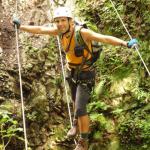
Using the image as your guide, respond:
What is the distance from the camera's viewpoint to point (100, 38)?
5098 mm

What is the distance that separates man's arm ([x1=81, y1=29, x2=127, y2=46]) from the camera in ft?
16.4

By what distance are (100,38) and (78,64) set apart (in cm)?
66

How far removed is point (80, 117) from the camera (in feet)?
18.4

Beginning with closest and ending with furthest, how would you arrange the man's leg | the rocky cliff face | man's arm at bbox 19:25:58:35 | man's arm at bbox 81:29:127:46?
man's arm at bbox 81:29:127:46, the man's leg, man's arm at bbox 19:25:58:35, the rocky cliff face

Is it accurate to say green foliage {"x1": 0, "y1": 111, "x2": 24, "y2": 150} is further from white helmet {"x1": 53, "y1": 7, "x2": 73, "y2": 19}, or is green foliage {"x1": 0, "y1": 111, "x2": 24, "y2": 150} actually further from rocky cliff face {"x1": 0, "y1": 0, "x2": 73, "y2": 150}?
white helmet {"x1": 53, "y1": 7, "x2": 73, "y2": 19}

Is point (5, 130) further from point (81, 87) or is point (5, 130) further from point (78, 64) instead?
point (78, 64)

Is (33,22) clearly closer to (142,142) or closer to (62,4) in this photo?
(62,4)

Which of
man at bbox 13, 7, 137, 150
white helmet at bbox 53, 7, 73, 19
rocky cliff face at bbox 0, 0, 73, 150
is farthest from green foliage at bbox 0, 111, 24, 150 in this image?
white helmet at bbox 53, 7, 73, 19

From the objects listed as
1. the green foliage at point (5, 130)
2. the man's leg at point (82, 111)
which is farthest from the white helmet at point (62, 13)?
the green foliage at point (5, 130)

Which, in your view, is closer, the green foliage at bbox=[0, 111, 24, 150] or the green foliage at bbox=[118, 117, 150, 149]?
the green foliage at bbox=[0, 111, 24, 150]

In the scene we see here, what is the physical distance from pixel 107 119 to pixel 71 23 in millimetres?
2659

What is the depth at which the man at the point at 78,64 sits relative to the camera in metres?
5.33

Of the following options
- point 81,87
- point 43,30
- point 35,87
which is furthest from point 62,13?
point 35,87

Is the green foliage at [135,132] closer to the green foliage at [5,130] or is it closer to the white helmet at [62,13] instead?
the green foliage at [5,130]
